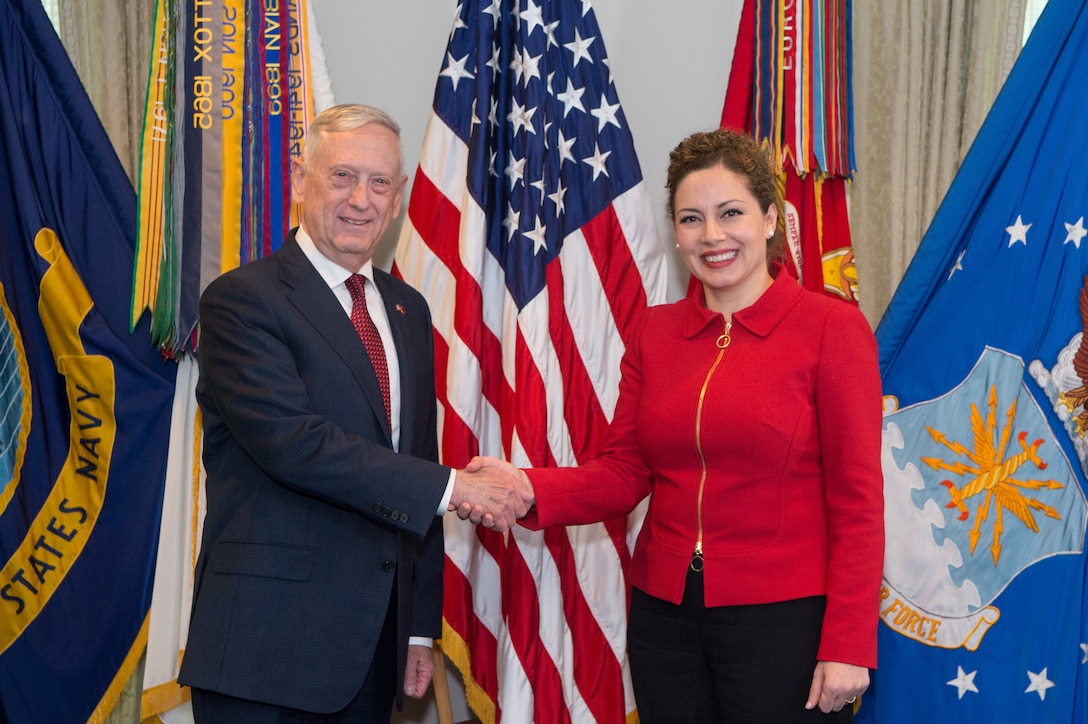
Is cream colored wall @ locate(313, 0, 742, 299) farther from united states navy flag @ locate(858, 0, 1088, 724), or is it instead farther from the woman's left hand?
the woman's left hand

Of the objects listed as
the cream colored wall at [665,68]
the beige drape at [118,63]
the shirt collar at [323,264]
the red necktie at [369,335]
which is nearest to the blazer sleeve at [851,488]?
the red necktie at [369,335]

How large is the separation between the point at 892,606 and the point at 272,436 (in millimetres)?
1673

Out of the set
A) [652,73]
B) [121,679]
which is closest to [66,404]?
[121,679]

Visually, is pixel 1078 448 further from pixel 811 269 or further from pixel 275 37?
pixel 275 37

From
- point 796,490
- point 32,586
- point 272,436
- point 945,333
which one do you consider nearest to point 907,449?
point 945,333

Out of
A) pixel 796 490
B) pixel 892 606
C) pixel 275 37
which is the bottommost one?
pixel 892 606

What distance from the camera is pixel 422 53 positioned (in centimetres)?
322

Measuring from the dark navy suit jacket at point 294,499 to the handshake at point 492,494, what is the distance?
Answer: 5.7 inches

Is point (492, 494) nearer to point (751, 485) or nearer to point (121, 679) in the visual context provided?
point (751, 485)

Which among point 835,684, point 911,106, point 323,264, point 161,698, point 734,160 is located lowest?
point 161,698

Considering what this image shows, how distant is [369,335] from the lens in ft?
6.68

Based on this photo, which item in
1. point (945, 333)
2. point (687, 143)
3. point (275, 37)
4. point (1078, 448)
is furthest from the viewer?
point (275, 37)

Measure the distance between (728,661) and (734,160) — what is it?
0.99 m

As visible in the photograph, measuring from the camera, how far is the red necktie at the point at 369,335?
2018mm
